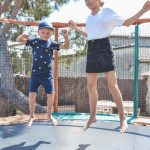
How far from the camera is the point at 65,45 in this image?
4152mm

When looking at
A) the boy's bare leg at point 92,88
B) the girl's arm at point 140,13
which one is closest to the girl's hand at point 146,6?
the girl's arm at point 140,13

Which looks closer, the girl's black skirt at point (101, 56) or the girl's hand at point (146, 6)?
the girl's hand at point (146, 6)

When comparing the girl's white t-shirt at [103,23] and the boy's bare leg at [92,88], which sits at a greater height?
the girl's white t-shirt at [103,23]

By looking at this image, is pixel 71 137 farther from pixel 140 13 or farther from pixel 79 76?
pixel 79 76

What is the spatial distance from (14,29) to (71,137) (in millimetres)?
5879

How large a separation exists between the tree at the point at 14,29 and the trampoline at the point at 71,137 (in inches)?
117

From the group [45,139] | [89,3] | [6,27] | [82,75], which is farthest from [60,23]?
[6,27]

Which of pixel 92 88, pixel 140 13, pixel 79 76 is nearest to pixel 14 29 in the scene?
pixel 79 76

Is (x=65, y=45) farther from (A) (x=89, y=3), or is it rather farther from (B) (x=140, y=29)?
(B) (x=140, y=29)

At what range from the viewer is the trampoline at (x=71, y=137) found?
3322 millimetres

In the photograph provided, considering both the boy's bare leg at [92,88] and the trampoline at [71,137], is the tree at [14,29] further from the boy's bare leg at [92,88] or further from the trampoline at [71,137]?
the boy's bare leg at [92,88]

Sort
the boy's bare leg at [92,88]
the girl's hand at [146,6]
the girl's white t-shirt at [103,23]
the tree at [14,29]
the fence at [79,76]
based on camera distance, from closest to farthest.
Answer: the girl's hand at [146,6] → the girl's white t-shirt at [103,23] → the boy's bare leg at [92,88] → the fence at [79,76] → the tree at [14,29]

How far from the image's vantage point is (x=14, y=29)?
9.09m

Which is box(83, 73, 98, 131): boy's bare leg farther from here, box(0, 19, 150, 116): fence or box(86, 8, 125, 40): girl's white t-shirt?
box(0, 19, 150, 116): fence
